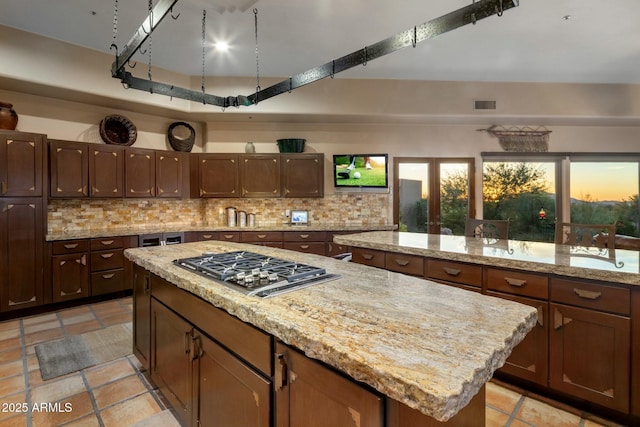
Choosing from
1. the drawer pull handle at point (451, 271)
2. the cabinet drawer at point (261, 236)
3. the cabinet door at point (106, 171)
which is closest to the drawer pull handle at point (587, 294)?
the drawer pull handle at point (451, 271)

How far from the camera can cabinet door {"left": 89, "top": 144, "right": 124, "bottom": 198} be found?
425cm

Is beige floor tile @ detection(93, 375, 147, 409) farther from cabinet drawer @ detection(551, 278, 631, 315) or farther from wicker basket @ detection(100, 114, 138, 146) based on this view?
wicker basket @ detection(100, 114, 138, 146)

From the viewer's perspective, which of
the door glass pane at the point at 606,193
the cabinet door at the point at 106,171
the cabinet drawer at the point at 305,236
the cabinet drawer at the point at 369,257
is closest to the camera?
the cabinet drawer at the point at 369,257

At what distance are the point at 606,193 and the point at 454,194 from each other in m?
2.72

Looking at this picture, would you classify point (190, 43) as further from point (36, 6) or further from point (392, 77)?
point (392, 77)

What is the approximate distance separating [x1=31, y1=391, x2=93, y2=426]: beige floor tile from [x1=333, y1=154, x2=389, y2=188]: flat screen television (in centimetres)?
430

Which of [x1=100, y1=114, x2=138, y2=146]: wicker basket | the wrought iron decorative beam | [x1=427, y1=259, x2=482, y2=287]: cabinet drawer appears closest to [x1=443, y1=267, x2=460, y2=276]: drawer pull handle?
[x1=427, y1=259, x2=482, y2=287]: cabinet drawer

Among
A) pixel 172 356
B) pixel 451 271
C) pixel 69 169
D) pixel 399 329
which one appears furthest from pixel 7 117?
pixel 451 271

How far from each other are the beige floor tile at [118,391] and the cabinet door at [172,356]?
0.33 meters

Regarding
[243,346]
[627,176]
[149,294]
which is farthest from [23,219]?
[627,176]

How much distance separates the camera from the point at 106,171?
14.3 ft

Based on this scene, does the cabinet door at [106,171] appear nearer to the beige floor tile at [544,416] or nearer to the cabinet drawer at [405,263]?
the cabinet drawer at [405,263]

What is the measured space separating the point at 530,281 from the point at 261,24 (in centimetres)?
354

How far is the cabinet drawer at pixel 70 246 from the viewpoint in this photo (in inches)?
151
